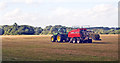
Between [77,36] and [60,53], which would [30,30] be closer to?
[77,36]

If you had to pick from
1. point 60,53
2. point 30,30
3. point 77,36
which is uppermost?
point 30,30

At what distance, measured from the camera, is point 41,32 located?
66.6 m

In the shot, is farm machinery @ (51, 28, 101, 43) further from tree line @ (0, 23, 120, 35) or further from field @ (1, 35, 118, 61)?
tree line @ (0, 23, 120, 35)

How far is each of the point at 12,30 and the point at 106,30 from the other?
1348 inches

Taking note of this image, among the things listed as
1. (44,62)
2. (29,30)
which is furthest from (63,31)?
(29,30)

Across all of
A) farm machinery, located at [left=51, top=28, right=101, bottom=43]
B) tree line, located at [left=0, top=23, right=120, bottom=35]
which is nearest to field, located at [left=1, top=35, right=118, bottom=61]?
farm machinery, located at [left=51, top=28, right=101, bottom=43]

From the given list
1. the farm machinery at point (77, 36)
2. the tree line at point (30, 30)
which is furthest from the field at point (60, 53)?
the tree line at point (30, 30)

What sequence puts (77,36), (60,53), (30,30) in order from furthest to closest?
(30,30) → (77,36) → (60,53)

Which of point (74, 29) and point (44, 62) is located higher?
point (74, 29)

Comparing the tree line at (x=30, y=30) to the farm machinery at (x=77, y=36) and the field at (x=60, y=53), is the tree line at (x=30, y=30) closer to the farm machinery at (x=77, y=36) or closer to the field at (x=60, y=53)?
the farm machinery at (x=77, y=36)

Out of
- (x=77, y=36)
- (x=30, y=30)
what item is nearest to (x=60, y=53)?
(x=77, y=36)

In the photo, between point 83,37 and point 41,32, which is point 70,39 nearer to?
point 83,37

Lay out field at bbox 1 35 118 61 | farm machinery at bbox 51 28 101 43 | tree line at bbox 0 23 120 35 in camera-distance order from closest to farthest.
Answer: field at bbox 1 35 118 61, farm machinery at bbox 51 28 101 43, tree line at bbox 0 23 120 35

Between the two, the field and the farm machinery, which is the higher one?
the farm machinery
